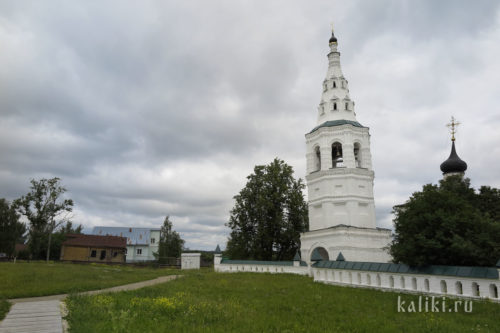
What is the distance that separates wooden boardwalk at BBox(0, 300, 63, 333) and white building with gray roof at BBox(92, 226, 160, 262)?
5380 cm

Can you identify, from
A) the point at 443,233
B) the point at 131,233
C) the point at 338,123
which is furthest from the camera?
the point at 131,233

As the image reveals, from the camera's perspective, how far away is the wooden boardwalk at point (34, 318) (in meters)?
7.30

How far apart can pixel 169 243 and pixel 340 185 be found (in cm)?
2886

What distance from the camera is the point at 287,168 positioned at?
37.3 metres

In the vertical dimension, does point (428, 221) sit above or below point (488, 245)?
above

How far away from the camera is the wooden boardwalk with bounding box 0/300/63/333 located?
7298mm

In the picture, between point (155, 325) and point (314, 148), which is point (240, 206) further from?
point (155, 325)

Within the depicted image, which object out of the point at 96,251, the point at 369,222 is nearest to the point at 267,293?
the point at 369,222

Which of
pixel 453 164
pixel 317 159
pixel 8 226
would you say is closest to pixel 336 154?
pixel 317 159

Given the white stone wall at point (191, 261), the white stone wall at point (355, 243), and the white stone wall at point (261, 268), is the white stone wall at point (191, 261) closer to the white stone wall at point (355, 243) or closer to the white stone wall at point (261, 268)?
the white stone wall at point (261, 268)

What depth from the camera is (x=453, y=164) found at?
38906 millimetres

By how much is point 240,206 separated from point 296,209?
6.20m

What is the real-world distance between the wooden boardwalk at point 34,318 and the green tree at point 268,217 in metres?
25.0

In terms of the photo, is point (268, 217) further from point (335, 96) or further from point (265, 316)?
point (265, 316)
